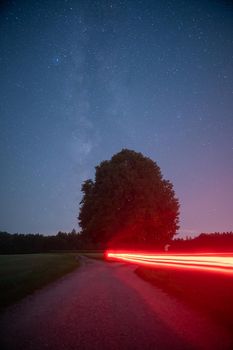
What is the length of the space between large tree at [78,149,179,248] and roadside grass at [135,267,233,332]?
2525 cm

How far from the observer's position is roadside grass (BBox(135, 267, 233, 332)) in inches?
348

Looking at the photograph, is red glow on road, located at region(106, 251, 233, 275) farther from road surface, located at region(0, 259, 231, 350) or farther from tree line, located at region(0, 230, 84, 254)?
tree line, located at region(0, 230, 84, 254)

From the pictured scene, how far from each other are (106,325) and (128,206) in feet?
118

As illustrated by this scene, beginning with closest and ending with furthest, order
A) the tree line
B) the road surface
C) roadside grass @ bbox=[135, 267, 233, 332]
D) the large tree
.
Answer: the road surface → roadside grass @ bbox=[135, 267, 233, 332] → the large tree → the tree line

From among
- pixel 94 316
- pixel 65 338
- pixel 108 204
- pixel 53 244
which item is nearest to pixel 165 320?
pixel 94 316

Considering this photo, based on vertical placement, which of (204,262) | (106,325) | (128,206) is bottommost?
(106,325)

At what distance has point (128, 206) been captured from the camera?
43750 mm

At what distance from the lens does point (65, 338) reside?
22.7ft

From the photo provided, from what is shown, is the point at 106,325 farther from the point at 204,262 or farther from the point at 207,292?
the point at 204,262

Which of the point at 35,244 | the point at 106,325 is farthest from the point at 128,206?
the point at 35,244

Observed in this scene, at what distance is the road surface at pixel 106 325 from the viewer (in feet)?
21.4

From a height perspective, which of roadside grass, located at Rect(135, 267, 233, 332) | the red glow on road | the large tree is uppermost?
the large tree

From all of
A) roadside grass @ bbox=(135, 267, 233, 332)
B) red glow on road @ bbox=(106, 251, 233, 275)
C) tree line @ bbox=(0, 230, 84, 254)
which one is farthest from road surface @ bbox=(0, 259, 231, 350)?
tree line @ bbox=(0, 230, 84, 254)

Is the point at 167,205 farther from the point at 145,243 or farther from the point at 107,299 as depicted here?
the point at 107,299
